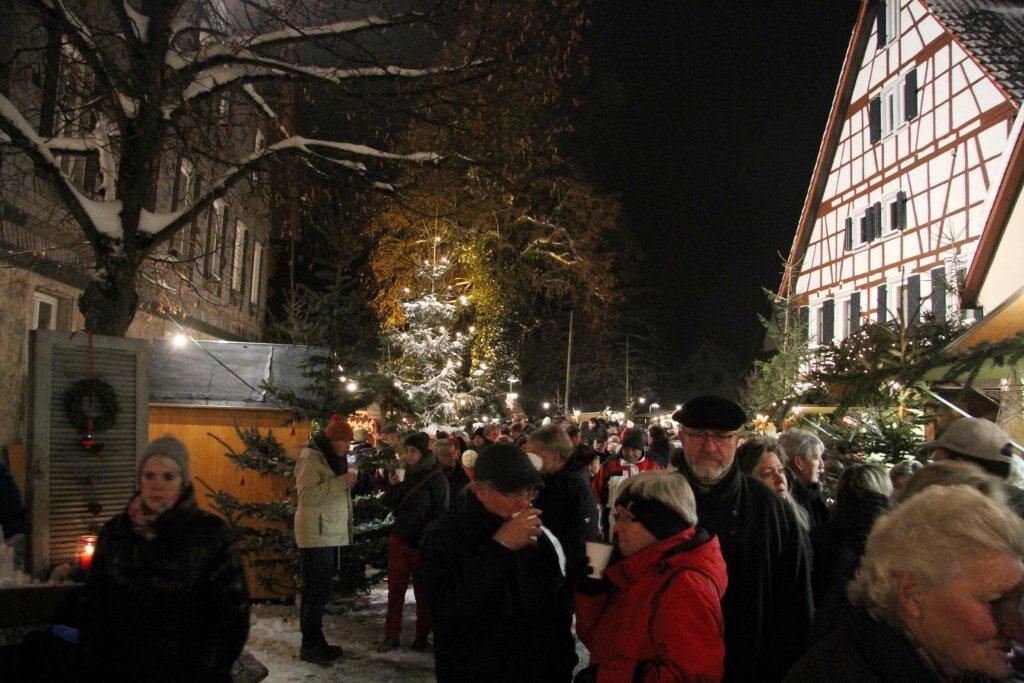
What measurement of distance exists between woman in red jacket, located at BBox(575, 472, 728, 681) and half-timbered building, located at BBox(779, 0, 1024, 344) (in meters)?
16.1

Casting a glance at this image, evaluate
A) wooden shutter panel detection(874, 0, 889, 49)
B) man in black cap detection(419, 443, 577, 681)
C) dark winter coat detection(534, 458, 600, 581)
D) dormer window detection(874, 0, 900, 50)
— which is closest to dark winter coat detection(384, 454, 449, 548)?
dark winter coat detection(534, 458, 600, 581)

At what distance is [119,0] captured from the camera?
698 cm

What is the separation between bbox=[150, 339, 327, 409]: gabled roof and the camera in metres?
9.31

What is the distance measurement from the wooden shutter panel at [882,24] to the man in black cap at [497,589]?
2682cm

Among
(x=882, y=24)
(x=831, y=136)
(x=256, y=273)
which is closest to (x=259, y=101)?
(x=256, y=273)

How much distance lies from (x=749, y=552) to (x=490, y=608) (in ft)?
3.94

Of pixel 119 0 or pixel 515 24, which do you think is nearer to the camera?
pixel 119 0

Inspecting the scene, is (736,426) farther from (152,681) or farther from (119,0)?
(119,0)

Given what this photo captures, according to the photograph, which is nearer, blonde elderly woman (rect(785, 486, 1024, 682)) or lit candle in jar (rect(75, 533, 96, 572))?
blonde elderly woman (rect(785, 486, 1024, 682))

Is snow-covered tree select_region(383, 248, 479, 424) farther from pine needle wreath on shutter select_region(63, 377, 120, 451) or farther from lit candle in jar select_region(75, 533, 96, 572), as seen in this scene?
lit candle in jar select_region(75, 533, 96, 572)

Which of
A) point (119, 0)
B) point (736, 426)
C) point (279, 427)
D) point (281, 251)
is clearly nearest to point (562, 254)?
point (281, 251)

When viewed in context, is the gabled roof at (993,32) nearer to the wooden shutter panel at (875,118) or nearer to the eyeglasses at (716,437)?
the wooden shutter panel at (875,118)

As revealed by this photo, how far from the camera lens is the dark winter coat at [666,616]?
109 inches

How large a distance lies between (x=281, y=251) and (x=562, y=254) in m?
10.4
